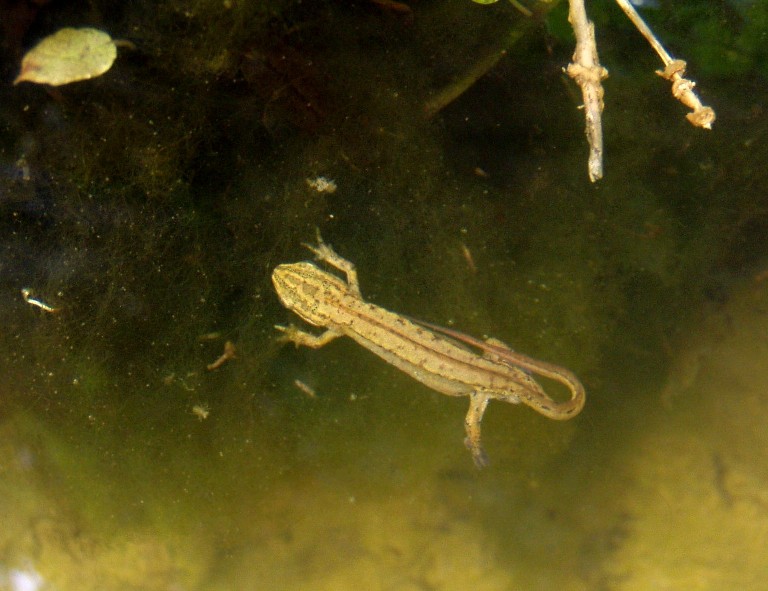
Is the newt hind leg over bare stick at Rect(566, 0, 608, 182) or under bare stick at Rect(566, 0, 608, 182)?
under

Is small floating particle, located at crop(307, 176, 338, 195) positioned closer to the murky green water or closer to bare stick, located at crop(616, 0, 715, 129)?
the murky green water

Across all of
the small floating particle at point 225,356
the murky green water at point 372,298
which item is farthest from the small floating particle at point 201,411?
the small floating particle at point 225,356

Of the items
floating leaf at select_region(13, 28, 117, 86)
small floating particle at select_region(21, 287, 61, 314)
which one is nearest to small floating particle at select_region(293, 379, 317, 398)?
small floating particle at select_region(21, 287, 61, 314)

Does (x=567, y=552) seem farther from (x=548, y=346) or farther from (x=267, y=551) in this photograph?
(x=267, y=551)

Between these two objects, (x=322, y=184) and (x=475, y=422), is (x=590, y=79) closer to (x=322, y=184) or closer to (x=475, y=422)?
(x=322, y=184)

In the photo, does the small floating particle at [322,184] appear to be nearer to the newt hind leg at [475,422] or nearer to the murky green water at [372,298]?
the murky green water at [372,298]

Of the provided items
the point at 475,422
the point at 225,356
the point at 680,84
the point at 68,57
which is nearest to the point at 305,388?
the point at 225,356
